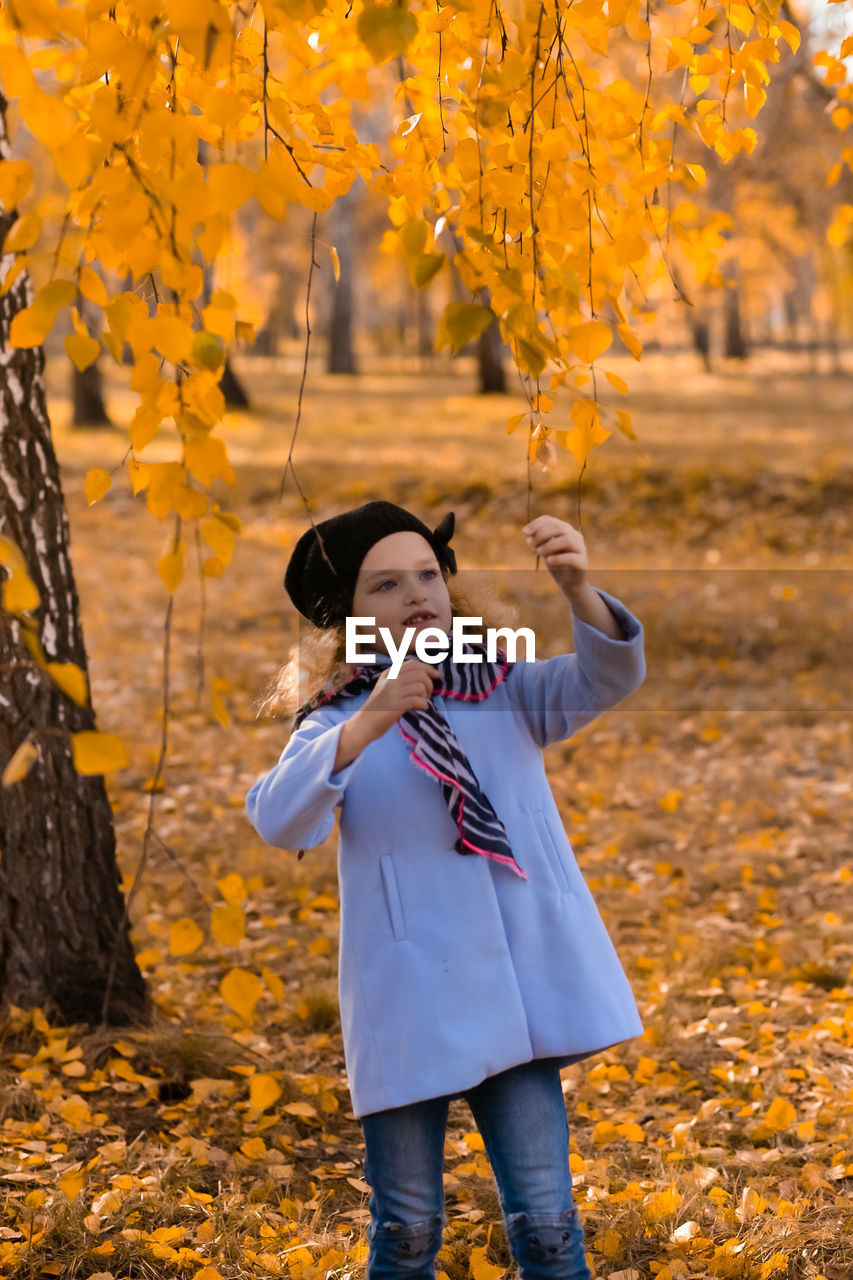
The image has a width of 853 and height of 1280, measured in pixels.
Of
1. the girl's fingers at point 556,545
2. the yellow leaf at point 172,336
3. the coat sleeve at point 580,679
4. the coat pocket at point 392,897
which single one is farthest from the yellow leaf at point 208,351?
the coat pocket at point 392,897

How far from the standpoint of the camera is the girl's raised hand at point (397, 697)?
1880 mm

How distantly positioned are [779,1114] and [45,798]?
206 cm

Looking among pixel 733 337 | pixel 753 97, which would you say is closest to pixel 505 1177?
pixel 753 97

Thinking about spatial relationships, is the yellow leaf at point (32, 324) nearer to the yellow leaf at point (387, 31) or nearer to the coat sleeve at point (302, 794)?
the yellow leaf at point (387, 31)

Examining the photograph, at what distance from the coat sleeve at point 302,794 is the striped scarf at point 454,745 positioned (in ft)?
0.41

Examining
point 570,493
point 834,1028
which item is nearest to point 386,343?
point 570,493

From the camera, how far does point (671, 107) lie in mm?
2324

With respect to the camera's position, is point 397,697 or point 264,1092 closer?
point 397,697

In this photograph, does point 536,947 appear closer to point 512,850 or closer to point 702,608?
point 512,850

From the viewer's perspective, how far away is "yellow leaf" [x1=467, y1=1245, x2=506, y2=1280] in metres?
2.34

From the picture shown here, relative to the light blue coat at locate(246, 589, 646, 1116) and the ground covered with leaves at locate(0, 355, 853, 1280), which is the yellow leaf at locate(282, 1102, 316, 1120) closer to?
the ground covered with leaves at locate(0, 355, 853, 1280)

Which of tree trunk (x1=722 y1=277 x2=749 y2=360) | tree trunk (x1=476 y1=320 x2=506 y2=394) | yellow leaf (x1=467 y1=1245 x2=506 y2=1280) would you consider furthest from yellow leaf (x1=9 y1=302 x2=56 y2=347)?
tree trunk (x1=722 y1=277 x2=749 y2=360)

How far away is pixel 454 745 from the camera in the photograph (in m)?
2.09

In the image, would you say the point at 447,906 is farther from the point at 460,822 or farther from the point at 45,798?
the point at 45,798
